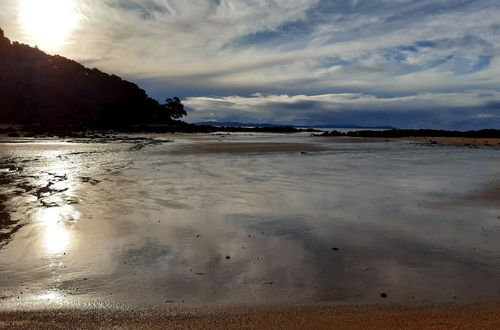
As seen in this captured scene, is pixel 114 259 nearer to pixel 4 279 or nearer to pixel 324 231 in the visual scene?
pixel 4 279

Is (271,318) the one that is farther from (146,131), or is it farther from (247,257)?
(146,131)

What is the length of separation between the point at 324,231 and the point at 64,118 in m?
90.0

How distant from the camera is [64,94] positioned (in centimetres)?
10169

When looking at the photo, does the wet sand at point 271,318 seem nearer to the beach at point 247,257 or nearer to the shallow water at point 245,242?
the beach at point 247,257

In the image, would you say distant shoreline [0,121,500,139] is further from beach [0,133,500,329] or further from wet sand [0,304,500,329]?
wet sand [0,304,500,329]

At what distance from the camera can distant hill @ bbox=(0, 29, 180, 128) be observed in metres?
88.6

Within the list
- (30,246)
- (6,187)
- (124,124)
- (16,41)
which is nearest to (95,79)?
(16,41)

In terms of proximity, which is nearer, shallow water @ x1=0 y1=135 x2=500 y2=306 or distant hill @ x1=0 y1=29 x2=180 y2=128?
shallow water @ x1=0 y1=135 x2=500 y2=306

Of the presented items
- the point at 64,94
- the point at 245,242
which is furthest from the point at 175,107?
the point at 245,242

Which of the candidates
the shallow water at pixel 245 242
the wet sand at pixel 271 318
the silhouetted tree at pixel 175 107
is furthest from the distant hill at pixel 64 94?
the wet sand at pixel 271 318

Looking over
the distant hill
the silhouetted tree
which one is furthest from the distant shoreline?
the silhouetted tree

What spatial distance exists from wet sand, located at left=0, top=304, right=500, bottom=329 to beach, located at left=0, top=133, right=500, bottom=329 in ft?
0.08

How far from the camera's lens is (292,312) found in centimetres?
497

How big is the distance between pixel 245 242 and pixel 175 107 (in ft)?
407
